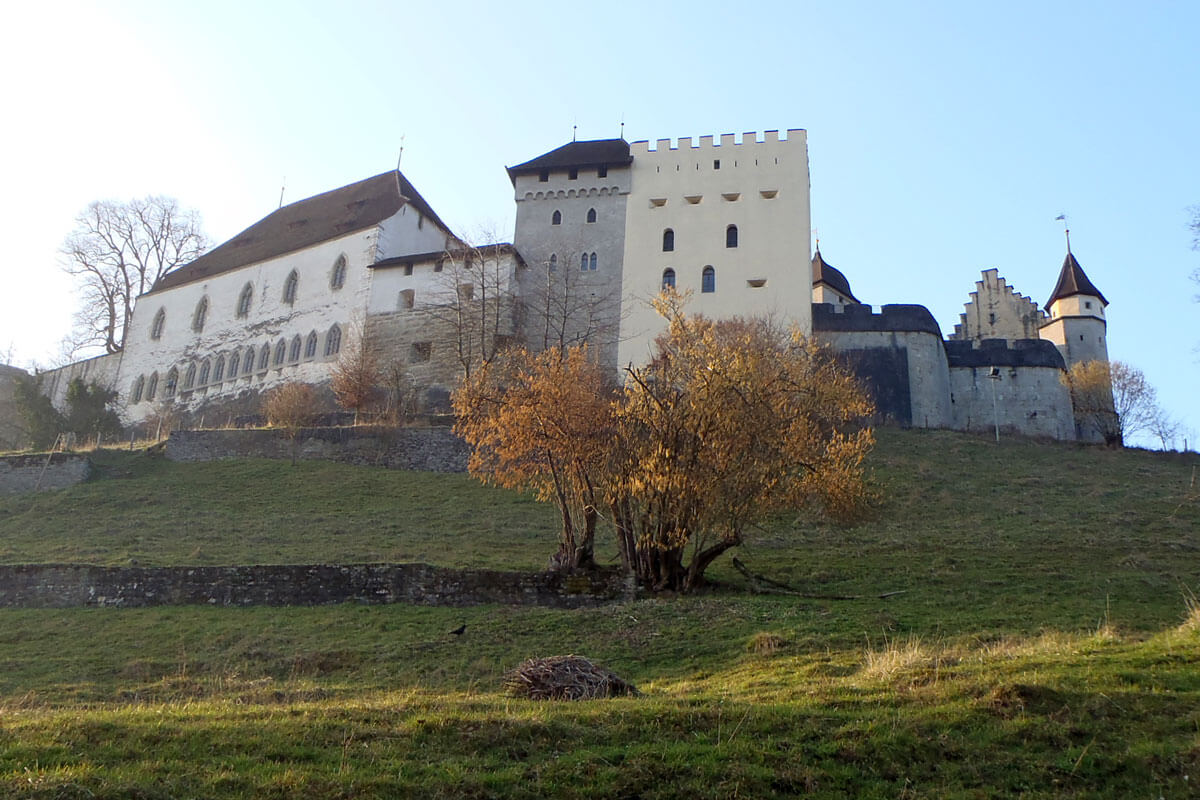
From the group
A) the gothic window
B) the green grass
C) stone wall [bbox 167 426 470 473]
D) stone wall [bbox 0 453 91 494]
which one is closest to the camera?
the green grass

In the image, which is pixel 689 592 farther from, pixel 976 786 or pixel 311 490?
pixel 311 490

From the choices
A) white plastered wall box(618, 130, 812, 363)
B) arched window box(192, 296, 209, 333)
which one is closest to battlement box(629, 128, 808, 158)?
white plastered wall box(618, 130, 812, 363)

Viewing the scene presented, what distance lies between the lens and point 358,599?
1792 centimetres

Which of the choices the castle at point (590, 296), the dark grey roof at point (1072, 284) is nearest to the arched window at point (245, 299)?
the castle at point (590, 296)

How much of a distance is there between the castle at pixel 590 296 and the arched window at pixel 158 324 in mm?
797

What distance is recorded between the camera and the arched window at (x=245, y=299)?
4856 centimetres

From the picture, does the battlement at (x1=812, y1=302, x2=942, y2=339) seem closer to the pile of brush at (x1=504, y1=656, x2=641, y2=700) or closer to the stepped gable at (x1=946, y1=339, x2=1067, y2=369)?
the stepped gable at (x1=946, y1=339, x2=1067, y2=369)

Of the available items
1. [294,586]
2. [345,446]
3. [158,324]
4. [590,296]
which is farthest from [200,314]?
[294,586]

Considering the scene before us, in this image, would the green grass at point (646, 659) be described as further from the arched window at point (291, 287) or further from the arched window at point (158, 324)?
the arched window at point (158, 324)

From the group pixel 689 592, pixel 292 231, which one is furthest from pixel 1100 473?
pixel 292 231

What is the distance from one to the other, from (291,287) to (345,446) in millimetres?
17466

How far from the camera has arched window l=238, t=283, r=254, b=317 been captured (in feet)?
159

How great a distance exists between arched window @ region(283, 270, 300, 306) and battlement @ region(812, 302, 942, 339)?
77.9ft

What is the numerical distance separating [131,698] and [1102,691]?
10296 mm
